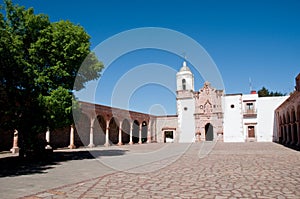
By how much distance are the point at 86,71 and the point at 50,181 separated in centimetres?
686

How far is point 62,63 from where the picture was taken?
11.6 metres

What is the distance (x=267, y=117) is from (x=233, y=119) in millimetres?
4005

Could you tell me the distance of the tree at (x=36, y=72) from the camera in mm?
10844

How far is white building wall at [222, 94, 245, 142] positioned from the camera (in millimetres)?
32531

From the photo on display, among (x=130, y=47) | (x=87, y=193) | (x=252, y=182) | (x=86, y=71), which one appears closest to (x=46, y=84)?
(x=86, y=71)

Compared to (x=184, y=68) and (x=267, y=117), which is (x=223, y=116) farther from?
(x=184, y=68)

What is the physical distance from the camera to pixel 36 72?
36.1ft

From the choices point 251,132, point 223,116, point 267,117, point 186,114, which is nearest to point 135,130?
point 186,114

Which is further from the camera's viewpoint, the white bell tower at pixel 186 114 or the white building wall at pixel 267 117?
the white bell tower at pixel 186 114

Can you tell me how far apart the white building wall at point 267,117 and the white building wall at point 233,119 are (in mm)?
2191

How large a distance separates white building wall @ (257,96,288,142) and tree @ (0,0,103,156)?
26.2m

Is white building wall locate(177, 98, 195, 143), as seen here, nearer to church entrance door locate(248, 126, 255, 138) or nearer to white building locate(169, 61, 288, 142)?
white building locate(169, 61, 288, 142)

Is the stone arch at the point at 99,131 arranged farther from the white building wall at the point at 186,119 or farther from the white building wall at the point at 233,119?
the white building wall at the point at 233,119

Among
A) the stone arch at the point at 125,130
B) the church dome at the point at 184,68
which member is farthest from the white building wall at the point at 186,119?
the church dome at the point at 184,68
